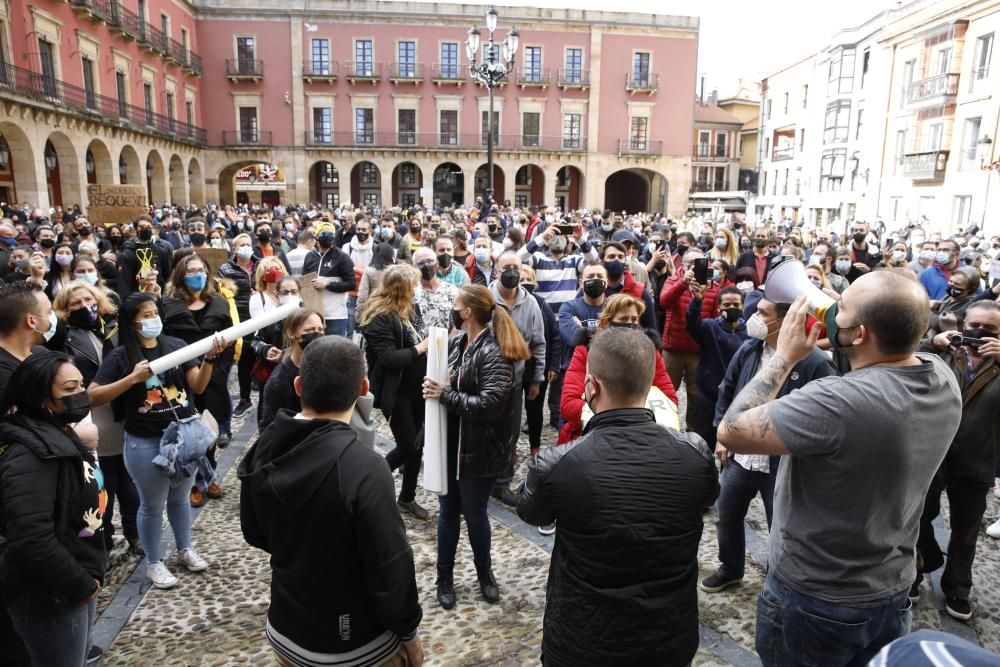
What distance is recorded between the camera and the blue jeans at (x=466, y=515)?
335 centimetres

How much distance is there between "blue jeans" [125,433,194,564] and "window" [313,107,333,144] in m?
34.6

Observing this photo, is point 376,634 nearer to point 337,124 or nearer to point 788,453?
point 788,453

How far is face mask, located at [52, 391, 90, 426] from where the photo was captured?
2.33 m

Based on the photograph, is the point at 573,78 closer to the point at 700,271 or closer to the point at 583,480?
the point at 700,271

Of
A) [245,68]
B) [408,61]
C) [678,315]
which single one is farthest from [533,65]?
[678,315]

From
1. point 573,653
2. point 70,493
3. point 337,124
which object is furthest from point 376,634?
point 337,124

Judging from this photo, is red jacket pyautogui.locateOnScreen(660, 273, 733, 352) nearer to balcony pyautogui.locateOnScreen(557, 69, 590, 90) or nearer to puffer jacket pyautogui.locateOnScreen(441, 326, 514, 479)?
puffer jacket pyautogui.locateOnScreen(441, 326, 514, 479)

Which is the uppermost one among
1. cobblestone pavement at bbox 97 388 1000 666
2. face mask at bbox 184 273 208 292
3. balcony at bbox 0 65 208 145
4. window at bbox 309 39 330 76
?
window at bbox 309 39 330 76

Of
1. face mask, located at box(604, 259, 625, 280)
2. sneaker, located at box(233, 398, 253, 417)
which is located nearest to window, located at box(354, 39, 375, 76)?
sneaker, located at box(233, 398, 253, 417)

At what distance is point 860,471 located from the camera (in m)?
1.87

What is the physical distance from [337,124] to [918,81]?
88.2ft

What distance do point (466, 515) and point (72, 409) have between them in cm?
184

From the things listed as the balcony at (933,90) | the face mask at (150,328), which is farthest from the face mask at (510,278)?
the balcony at (933,90)

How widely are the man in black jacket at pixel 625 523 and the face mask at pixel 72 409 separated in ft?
5.44
